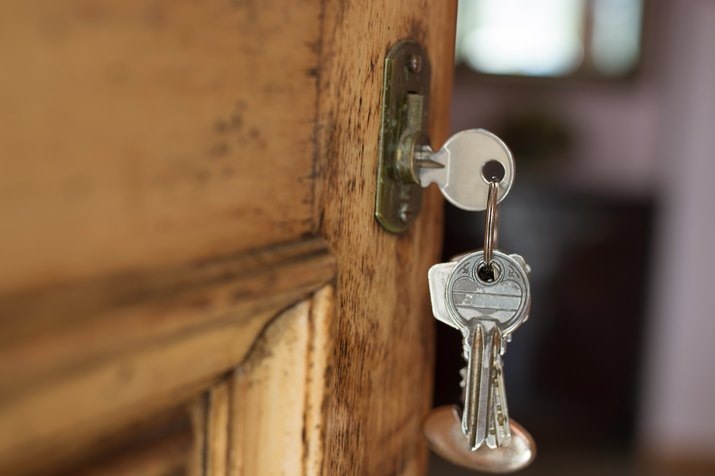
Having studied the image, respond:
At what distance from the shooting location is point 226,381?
13.9 inches

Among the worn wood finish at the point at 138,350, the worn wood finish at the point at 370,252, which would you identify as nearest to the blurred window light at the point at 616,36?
the worn wood finish at the point at 370,252

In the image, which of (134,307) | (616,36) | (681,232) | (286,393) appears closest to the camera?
(134,307)

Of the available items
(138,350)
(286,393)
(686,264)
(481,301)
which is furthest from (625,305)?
(138,350)

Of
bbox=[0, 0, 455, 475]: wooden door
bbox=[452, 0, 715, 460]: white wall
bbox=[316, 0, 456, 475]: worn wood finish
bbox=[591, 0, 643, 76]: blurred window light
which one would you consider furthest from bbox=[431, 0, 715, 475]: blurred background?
bbox=[0, 0, 455, 475]: wooden door

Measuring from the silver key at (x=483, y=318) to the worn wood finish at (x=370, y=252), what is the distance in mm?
34

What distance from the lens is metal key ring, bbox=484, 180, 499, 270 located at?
432 mm

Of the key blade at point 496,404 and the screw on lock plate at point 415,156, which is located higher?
the screw on lock plate at point 415,156

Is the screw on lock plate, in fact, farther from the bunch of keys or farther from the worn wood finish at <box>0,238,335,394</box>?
the worn wood finish at <box>0,238,335,394</box>

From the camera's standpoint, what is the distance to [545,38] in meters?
2.92

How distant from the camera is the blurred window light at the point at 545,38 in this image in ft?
9.45

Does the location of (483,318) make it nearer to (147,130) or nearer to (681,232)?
(147,130)

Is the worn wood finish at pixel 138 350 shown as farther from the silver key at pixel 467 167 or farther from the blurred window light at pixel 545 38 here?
the blurred window light at pixel 545 38

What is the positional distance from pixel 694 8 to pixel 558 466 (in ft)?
4.87

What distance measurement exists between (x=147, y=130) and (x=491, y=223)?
222 mm
